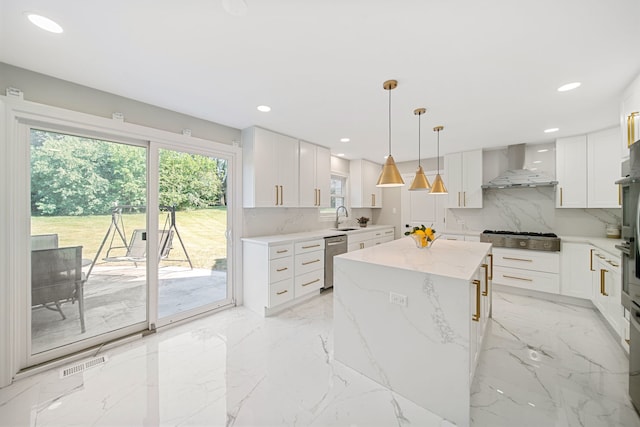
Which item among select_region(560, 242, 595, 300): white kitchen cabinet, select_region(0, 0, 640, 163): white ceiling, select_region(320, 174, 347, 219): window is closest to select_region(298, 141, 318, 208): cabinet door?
select_region(320, 174, 347, 219): window

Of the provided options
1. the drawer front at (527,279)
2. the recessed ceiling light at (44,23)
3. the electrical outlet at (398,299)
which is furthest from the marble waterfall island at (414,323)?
the recessed ceiling light at (44,23)

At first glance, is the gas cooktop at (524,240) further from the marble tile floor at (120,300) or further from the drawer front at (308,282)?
the marble tile floor at (120,300)

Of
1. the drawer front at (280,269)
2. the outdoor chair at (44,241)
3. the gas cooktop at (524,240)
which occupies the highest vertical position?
the outdoor chair at (44,241)

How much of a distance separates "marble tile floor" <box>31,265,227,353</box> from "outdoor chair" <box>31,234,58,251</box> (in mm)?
410

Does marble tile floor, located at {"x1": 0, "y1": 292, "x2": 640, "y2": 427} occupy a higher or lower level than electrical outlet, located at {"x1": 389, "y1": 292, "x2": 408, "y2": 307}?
lower

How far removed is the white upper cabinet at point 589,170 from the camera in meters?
3.23

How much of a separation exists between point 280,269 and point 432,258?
184cm

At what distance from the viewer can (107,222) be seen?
2.40 m

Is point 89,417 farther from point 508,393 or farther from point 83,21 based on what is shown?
point 508,393

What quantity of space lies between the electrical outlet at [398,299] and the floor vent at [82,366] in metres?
2.49

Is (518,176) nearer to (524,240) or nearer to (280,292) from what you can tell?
(524,240)

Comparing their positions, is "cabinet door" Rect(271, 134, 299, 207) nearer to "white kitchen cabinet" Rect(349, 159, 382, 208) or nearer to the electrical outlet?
"white kitchen cabinet" Rect(349, 159, 382, 208)

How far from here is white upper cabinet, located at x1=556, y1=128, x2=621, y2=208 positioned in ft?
10.6

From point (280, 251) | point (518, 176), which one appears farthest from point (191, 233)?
point (518, 176)
